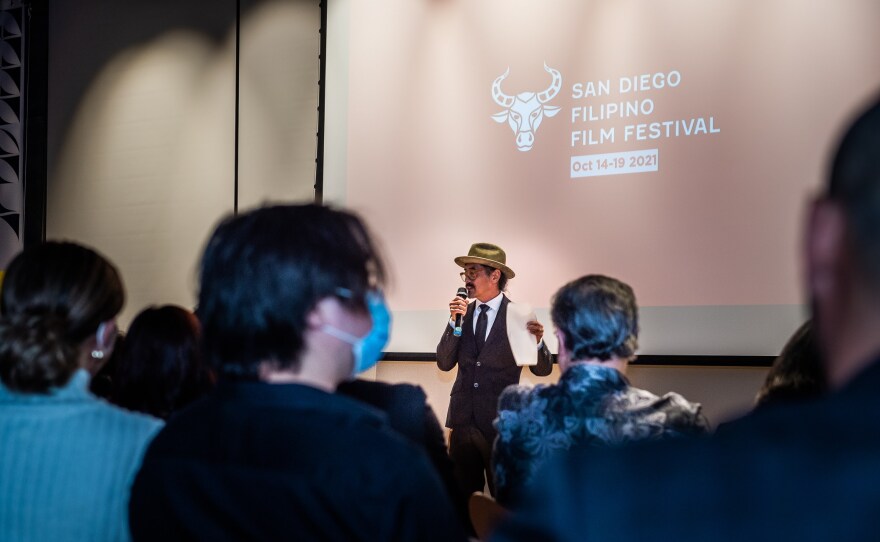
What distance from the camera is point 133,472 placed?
1.39 m

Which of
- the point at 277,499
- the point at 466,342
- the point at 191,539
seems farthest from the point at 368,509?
the point at 466,342

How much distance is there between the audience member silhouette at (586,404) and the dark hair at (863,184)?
4.58 feet

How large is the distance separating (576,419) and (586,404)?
44 millimetres

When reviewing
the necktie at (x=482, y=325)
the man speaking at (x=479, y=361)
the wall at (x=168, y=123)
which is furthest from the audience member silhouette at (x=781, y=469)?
→ the wall at (x=168, y=123)

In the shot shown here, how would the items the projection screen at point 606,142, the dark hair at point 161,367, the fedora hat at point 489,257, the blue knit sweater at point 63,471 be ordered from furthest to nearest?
the fedora hat at point 489,257 < the projection screen at point 606,142 < the dark hair at point 161,367 < the blue knit sweater at point 63,471

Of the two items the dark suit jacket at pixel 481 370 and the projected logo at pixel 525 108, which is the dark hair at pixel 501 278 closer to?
the dark suit jacket at pixel 481 370

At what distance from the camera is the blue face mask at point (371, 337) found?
1135mm

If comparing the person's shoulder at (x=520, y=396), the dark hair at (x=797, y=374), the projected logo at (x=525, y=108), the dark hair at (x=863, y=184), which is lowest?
the person's shoulder at (x=520, y=396)

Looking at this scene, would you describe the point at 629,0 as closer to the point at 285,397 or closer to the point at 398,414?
the point at 398,414

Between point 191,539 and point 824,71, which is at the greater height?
point 824,71

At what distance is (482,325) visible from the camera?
4.65 metres

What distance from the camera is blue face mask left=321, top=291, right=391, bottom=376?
1135 mm

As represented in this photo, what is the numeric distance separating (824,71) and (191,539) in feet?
13.0

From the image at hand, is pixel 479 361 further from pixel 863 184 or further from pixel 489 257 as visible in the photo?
pixel 863 184
